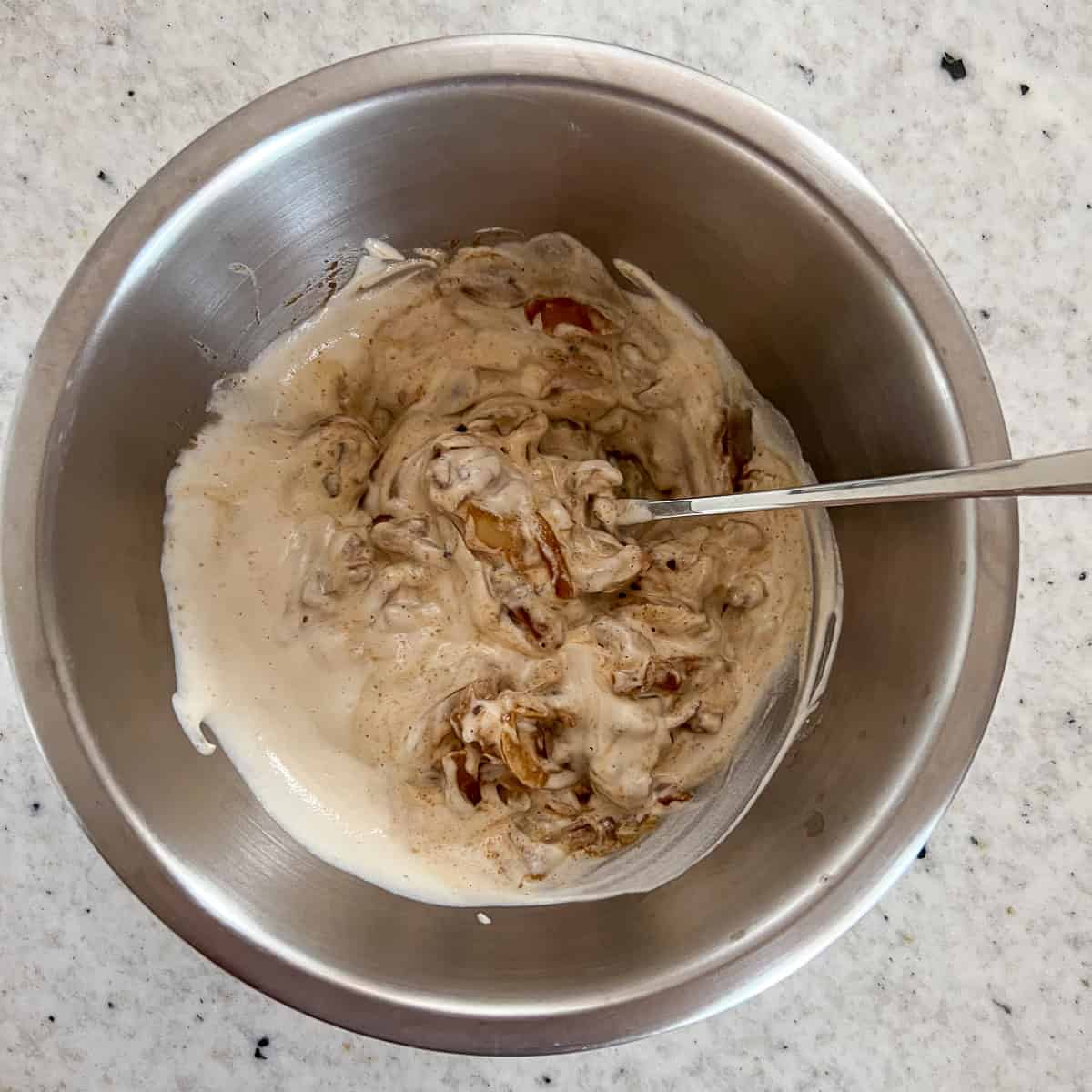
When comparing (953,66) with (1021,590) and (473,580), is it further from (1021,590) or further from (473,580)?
(473,580)

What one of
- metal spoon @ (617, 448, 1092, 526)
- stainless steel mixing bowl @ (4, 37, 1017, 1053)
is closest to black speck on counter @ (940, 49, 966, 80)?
stainless steel mixing bowl @ (4, 37, 1017, 1053)

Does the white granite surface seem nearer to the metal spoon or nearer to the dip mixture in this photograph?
the dip mixture

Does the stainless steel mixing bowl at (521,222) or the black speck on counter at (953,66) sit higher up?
the black speck on counter at (953,66)

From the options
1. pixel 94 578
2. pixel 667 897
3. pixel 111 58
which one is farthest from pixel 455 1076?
pixel 111 58

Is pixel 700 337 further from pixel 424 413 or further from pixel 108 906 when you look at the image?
pixel 108 906

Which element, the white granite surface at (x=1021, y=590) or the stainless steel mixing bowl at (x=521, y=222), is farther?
the white granite surface at (x=1021, y=590)

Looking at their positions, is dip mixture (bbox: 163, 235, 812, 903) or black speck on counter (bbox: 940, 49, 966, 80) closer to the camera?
dip mixture (bbox: 163, 235, 812, 903)

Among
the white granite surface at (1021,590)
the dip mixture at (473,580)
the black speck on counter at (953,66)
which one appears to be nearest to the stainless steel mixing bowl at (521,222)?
the dip mixture at (473,580)

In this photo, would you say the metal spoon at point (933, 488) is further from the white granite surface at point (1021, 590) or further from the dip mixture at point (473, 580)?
the white granite surface at point (1021, 590)
